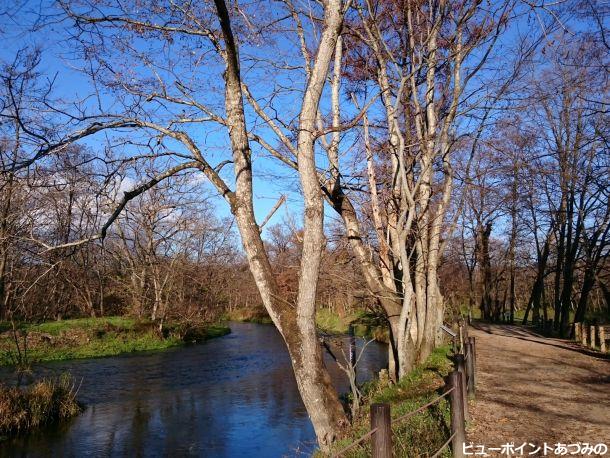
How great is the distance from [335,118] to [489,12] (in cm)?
376

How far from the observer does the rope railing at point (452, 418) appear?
3438 mm

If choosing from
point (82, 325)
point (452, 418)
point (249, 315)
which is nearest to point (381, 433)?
point (452, 418)

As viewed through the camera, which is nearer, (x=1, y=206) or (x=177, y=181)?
(x=177, y=181)

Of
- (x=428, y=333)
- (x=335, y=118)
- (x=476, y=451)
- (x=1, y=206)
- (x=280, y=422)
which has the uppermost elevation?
(x=335, y=118)

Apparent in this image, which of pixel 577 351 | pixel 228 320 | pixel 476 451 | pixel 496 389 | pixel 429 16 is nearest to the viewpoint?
pixel 476 451

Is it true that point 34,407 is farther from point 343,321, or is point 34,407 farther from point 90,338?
point 343,321

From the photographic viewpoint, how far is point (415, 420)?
6.48m

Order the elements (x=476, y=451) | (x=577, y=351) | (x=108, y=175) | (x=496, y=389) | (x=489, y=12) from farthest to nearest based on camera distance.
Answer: (x=577, y=351) < (x=489, y=12) < (x=496, y=389) < (x=108, y=175) < (x=476, y=451)

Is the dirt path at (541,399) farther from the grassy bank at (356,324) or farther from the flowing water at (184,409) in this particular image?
the grassy bank at (356,324)

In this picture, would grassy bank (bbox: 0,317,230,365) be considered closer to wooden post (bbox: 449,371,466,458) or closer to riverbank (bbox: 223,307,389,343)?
riverbank (bbox: 223,307,389,343)

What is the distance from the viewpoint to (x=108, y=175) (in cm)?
712

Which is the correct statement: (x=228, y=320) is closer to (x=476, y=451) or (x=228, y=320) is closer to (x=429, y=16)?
(x=429, y=16)

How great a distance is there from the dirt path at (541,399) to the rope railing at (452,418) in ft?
1.76

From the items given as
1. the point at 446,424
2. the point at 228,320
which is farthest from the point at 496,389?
the point at 228,320
